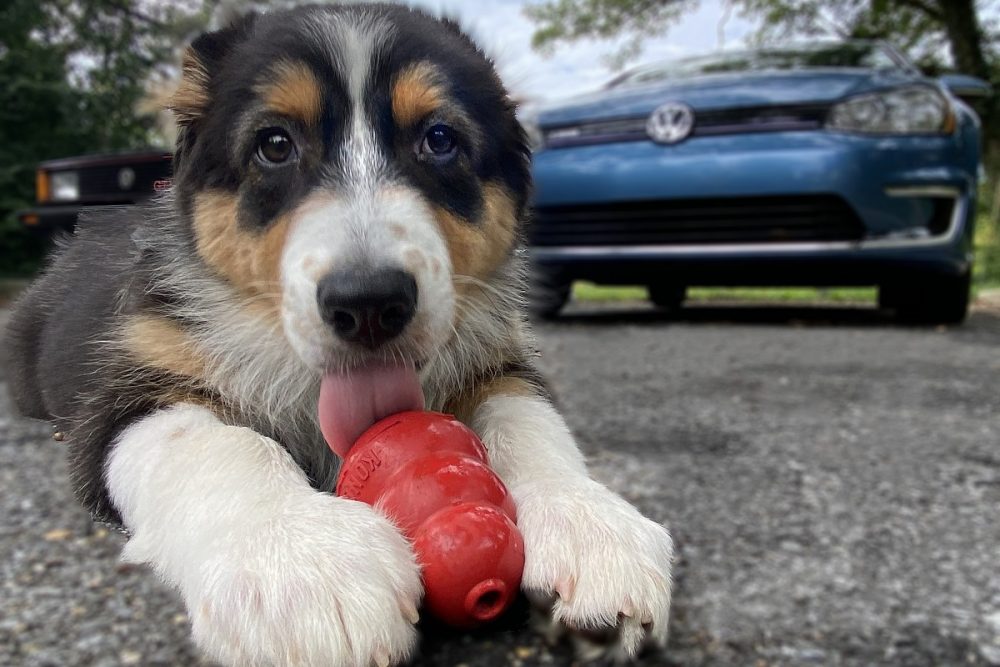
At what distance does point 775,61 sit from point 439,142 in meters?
4.40

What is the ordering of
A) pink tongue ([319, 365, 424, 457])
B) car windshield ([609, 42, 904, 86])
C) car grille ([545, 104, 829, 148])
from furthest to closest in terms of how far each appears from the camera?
car windshield ([609, 42, 904, 86]) < car grille ([545, 104, 829, 148]) < pink tongue ([319, 365, 424, 457])

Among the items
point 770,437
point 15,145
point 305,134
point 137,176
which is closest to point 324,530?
point 137,176

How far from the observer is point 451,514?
29.8 inches

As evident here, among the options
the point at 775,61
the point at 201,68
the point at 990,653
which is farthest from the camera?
the point at 775,61

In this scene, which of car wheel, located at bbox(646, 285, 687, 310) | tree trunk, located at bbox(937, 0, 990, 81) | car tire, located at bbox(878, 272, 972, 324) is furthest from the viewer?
tree trunk, located at bbox(937, 0, 990, 81)

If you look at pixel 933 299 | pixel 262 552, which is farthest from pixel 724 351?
pixel 262 552

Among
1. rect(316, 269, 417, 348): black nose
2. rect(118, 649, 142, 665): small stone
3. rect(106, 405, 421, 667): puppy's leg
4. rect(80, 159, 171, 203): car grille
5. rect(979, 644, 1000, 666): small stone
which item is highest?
rect(80, 159, 171, 203): car grille

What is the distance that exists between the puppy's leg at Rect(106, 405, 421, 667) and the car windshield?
364 cm

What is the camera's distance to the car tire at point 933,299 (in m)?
7.95

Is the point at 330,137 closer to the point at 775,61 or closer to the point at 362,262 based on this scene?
the point at 362,262

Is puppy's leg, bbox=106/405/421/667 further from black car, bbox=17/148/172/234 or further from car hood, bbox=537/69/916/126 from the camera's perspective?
car hood, bbox=537/69/916/126

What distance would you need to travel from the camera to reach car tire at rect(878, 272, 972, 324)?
313 inches

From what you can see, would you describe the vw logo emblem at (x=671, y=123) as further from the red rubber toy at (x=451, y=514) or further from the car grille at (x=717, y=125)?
the red rubber toy at (x=451, y=514)

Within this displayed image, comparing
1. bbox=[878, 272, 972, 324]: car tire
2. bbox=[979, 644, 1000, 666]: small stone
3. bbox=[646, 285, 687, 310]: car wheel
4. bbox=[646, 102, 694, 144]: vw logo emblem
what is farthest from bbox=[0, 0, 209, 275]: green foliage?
bbox=[878, 272, 972, 324]: car tire
